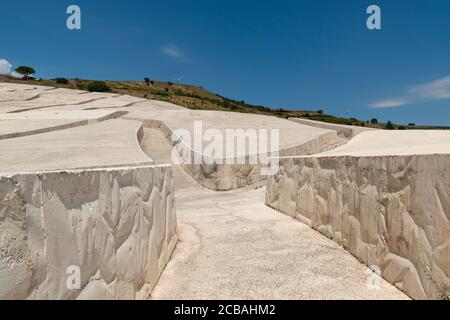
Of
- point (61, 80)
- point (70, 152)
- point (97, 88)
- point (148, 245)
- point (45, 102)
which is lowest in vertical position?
point (148, 245)

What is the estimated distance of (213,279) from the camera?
13.6 feet

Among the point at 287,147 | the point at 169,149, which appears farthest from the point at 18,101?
the point at 287,147

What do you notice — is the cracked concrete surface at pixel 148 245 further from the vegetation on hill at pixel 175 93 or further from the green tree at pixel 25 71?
the green tree at pixel 25 71

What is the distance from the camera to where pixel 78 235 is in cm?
244

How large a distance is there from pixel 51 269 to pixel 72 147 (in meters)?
10.2

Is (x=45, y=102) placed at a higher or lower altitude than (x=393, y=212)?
higher

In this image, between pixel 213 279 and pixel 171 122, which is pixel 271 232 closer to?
pixel 213 279

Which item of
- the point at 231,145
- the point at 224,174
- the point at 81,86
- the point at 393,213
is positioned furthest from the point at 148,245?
the point at 81,86

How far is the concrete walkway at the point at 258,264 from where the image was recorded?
3744 mm

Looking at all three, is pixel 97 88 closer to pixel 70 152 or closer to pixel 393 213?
pixel 70 152

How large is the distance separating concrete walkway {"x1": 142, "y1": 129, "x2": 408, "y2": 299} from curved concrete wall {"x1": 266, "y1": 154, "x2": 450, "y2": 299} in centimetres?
22

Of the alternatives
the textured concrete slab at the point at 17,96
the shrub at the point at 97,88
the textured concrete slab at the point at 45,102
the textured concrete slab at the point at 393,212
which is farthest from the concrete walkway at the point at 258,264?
the shrub at the point at 97,88

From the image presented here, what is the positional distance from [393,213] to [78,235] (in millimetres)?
2944
